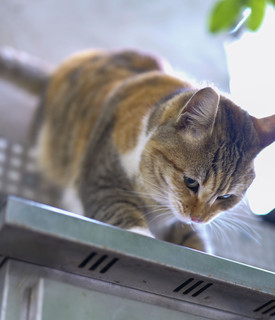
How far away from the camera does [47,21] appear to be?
7.91 feet

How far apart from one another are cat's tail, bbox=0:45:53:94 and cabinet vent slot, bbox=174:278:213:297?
1.54 metres

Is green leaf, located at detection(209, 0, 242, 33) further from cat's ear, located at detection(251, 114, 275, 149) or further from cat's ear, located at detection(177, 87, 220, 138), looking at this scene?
cat's ear, located at detection(251, 114, 275, 149)

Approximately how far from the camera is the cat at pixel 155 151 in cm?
127

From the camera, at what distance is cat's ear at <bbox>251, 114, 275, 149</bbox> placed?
1.36 meters

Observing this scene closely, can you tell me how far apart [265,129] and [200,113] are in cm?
24

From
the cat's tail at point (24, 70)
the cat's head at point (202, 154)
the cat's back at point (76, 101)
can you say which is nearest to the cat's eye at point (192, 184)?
the cat's head at point (202, 154)

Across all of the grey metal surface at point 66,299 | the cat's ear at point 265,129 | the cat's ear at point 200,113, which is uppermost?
the cat's ear at point 265,129

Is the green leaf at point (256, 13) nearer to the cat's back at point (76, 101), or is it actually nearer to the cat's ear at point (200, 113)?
the cat's ear at point (200, 113)

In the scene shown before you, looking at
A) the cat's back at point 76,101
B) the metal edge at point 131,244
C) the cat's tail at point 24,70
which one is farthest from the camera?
the cat's tail at point 24,70

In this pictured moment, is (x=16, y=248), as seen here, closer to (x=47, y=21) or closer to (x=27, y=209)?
(x=27, y=209)

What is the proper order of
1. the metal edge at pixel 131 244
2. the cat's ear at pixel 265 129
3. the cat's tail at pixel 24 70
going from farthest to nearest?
the cat's tail at pixel 24 70
the cat's ear at pixel 265 129
the metal edge at pixel 131 244

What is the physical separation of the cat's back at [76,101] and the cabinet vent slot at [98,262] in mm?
999

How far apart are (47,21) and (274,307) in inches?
74.5

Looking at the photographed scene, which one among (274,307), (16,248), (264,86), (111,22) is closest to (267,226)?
Result: (264,86)
